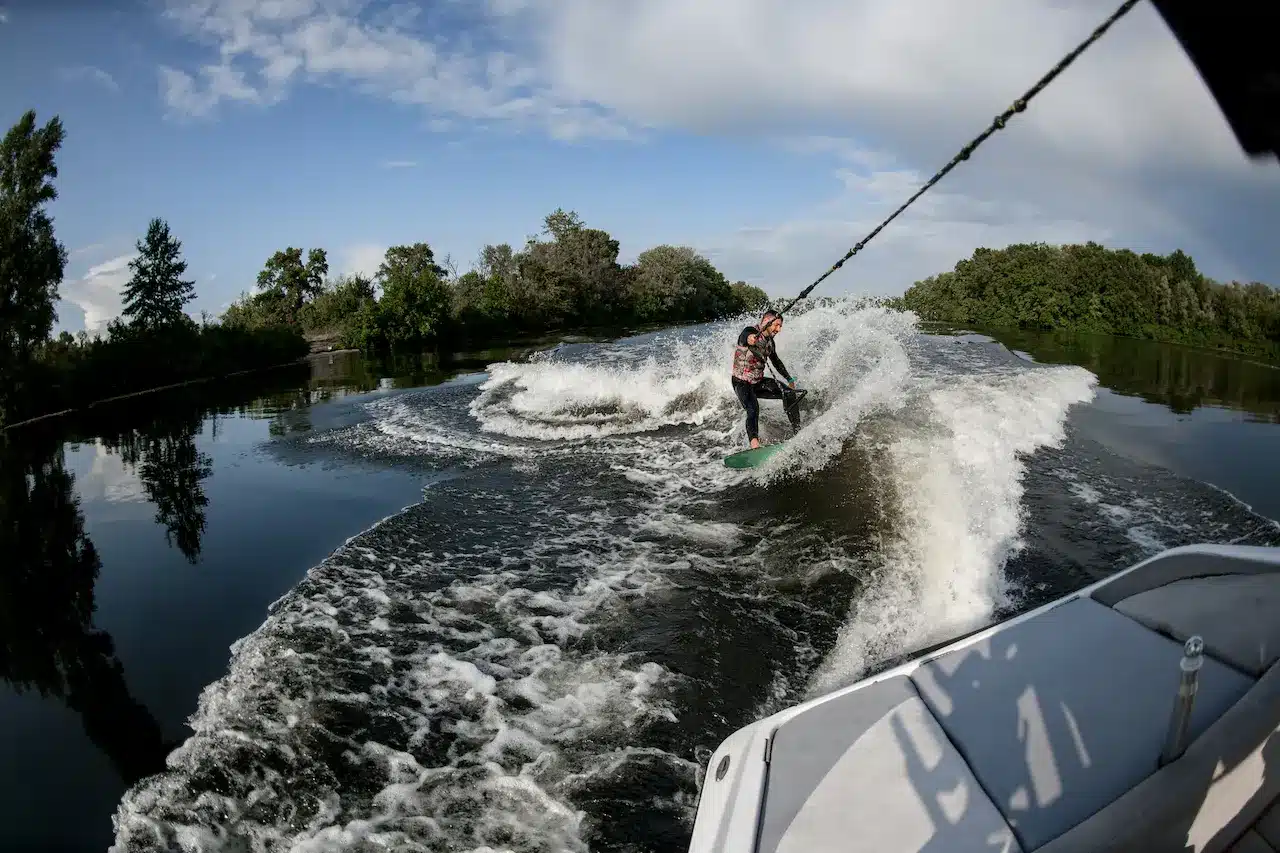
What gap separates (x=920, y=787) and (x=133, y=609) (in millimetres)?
7460

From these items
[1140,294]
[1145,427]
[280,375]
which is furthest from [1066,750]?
[1140,294]

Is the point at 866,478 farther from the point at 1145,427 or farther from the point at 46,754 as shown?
the point at 46,754

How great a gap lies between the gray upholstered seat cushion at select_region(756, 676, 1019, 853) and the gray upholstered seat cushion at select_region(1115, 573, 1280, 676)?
3.22 feet

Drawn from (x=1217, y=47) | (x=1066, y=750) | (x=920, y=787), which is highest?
(x=1217, y=47)

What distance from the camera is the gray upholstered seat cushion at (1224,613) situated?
2.31 metres

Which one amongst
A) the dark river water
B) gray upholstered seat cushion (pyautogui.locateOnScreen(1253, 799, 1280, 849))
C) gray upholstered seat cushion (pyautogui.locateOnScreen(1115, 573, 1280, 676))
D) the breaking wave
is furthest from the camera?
the dark river water

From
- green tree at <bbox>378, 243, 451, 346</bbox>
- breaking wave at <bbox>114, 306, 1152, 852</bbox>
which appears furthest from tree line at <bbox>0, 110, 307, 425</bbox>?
breaking wave at <bbox>114, 306, 1152, 852</bbox>

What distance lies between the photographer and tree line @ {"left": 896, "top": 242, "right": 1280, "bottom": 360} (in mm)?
31078

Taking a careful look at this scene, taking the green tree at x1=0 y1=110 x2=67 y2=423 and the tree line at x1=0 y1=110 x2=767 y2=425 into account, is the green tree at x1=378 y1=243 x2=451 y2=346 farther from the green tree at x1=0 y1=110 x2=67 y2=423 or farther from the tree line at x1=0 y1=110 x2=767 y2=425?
the green tree at x1=0 y1=110 x2=67 y2=423

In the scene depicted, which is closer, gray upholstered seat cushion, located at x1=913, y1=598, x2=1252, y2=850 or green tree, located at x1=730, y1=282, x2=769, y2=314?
gray upholstered seat cushion, located at x1=913, y1=598, x2=1252, y2=850

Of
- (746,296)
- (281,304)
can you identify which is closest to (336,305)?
(281,304)

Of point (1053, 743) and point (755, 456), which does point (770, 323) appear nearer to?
point (755, 456)

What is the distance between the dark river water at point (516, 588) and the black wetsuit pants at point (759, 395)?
38cm

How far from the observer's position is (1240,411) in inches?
591
